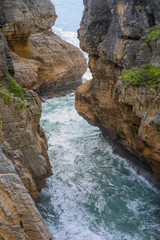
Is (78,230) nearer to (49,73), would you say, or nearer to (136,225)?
(136,225)

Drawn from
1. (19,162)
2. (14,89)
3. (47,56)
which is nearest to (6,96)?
(14,89)

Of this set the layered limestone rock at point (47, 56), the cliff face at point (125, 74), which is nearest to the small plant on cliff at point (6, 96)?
the cliff face at point (125, 74)

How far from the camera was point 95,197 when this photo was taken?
11828 millimetres

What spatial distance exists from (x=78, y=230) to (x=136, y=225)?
81.1 inches

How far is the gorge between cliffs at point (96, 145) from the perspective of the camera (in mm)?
9008

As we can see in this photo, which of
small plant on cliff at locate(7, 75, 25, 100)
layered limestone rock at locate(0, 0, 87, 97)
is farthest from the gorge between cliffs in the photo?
layered limestone rock at locate(0, 0, 87, 97)

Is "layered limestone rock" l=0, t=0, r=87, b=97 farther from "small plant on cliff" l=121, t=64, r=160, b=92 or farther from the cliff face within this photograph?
"small plant on cliff" l=121, t=64, r=160, b=92

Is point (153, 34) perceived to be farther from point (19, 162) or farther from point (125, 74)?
point (19, 162)

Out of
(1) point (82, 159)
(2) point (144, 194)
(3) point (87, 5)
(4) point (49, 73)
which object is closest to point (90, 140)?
(1) point (82, 159)

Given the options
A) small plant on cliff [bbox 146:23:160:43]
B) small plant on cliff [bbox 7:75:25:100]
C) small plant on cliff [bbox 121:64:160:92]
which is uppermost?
small plant on cliff [bbox 146:23:160:43]

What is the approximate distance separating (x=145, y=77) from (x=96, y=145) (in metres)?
6.86

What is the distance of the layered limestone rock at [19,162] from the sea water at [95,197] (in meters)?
1.43

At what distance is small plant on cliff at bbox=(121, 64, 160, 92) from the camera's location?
993cm

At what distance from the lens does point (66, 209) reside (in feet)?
36.5
